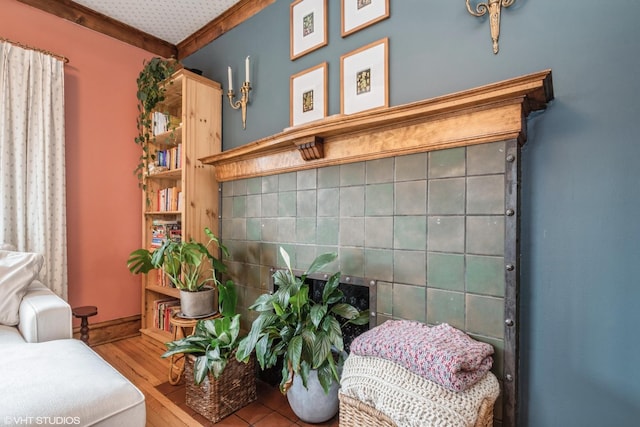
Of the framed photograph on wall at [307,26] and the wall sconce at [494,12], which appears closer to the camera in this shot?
the wall sconce at [494,12]

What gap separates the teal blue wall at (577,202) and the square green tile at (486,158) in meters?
0.14

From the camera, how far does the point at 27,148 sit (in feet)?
7.27

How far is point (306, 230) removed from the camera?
1.81 meters

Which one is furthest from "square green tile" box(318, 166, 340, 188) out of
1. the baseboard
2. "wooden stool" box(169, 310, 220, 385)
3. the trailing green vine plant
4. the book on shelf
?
the baseboard

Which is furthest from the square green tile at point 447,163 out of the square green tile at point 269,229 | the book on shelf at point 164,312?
the book on shelf at point 164,312

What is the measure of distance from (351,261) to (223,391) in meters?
0.90

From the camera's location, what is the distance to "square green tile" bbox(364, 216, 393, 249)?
148 cm

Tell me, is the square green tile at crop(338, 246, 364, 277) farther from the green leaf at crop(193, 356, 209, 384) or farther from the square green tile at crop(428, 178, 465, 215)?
the green leaf at crop(193, 356, 209, 384)

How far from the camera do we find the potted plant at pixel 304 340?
1.35m

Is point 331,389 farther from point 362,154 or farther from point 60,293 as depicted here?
point 60,293

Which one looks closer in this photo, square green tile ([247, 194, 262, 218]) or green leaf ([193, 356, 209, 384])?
green leaf ([193, 356, 209, 384])

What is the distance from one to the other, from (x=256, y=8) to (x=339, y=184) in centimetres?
154

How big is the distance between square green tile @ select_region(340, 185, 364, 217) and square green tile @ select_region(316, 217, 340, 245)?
7cm

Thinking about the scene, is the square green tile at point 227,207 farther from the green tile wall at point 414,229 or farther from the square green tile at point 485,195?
the square green tile at point 485,195
